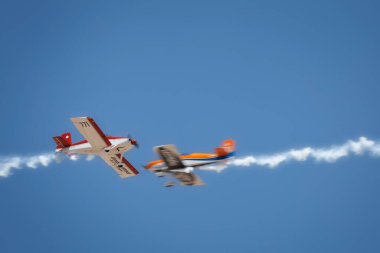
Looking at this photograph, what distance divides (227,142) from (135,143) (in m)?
7.65

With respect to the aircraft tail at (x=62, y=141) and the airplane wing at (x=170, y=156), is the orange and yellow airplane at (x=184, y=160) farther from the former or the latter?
the aircraft tail at (x=62, y=141)

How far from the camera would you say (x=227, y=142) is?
67.0m

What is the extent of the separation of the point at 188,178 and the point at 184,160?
73.0 inches

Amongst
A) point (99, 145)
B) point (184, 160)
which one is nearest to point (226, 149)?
point (184, 160)

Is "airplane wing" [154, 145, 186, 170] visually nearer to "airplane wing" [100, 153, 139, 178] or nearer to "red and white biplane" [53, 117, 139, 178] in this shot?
"red and white biplane" [53, 117, 139, 178]

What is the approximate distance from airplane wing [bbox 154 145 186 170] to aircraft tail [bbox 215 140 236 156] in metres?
3.10

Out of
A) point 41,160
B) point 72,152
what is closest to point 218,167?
point 72,152

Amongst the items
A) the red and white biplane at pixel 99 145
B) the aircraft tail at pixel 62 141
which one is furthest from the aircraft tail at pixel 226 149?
the aircraft tail at pixel 62 141

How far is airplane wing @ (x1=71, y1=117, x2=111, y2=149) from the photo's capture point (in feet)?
224

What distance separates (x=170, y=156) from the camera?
6644 cm

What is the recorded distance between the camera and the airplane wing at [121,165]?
72250mm

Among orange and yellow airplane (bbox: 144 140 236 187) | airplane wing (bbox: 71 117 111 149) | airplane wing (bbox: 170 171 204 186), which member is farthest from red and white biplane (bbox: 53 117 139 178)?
airplane wing (bbox: 170 171 204 186)

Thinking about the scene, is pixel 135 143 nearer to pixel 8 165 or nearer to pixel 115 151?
pixel 115 151

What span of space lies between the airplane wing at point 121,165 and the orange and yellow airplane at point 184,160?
4.97m
